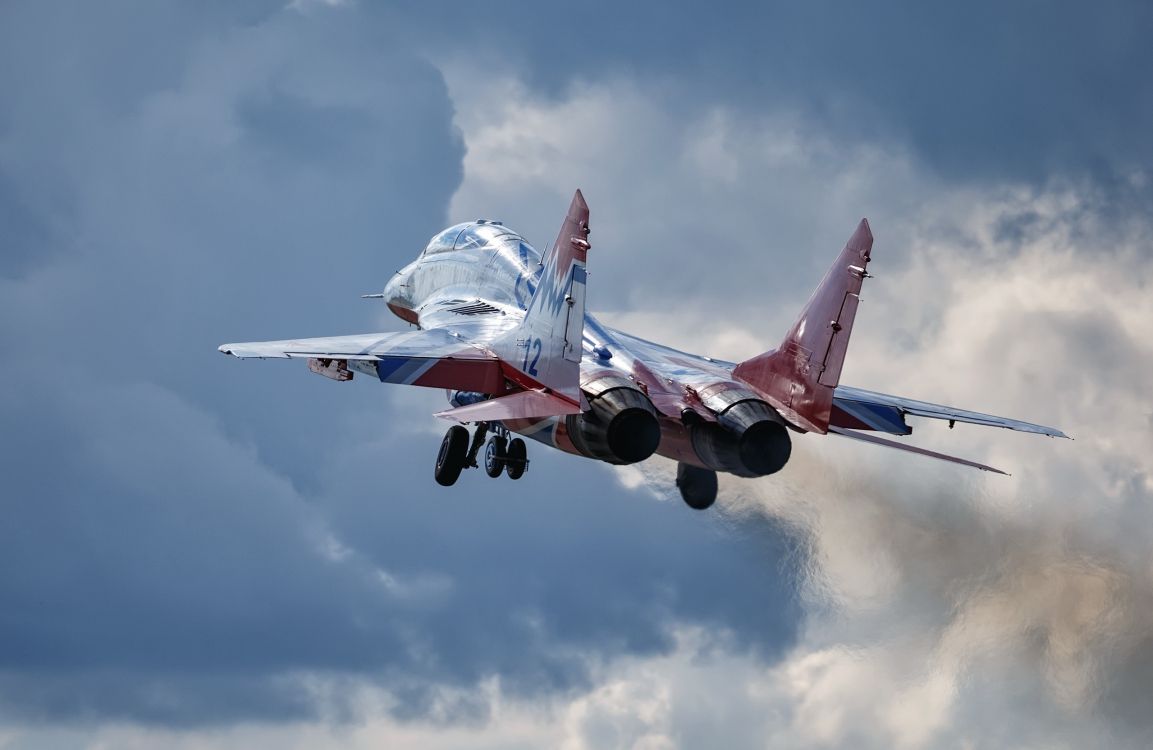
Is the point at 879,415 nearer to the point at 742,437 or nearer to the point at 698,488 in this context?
the point at 698,488

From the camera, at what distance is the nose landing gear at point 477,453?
3341cm

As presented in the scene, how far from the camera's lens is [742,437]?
28.9 m

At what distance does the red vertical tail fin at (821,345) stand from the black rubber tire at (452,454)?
286 inches

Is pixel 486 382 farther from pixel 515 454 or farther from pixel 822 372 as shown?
pixel 822 372

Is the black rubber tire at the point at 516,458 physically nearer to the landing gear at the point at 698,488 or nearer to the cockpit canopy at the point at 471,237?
the landing gear at the point at 698,488

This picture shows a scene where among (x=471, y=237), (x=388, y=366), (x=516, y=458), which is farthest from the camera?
(x=471, y=237)

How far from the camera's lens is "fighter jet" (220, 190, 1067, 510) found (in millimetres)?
29047

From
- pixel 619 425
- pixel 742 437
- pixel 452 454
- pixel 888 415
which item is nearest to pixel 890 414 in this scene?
pixel 888 415

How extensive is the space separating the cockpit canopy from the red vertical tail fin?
10410 millimetres

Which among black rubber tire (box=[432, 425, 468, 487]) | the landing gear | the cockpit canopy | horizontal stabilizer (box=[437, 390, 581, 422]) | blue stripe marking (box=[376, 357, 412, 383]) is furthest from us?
the cockpit canopy

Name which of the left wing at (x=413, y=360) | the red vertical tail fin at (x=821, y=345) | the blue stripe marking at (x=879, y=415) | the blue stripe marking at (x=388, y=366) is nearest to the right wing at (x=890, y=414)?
the blue stripe marking at (x=879, y=415)

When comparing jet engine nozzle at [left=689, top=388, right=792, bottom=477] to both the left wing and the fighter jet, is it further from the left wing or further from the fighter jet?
the left wing

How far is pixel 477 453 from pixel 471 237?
23.7 feet

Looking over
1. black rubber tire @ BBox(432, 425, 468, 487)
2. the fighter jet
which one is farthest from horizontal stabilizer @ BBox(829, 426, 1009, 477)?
black rubber tire @ BBox(432, 425, 468, 487)
